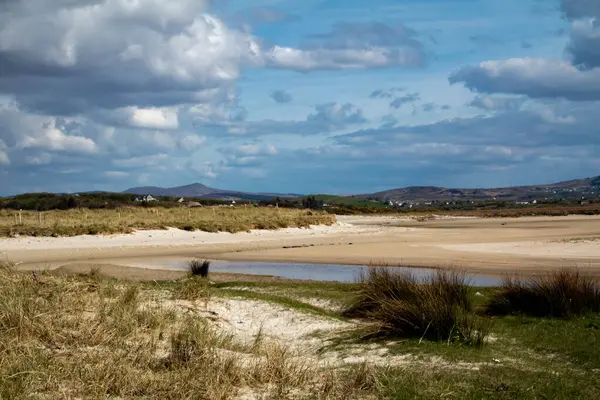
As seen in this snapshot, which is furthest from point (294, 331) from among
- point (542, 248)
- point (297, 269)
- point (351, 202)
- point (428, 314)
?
point (351, 202)

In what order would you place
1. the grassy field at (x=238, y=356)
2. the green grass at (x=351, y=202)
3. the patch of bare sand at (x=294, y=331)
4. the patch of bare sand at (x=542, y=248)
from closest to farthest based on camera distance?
1. the grassy field at (x=238, y=356)
2. the patch of bare sand at (x=294, y=331)
3. the patch of bare sand at (x=542, y=248)
4. the green grass at (x=351, y=202)

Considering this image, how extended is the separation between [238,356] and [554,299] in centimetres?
637

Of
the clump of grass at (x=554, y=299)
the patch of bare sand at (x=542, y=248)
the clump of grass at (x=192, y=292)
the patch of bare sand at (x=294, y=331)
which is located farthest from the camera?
the patch of bare sand at (x=542, y=248)

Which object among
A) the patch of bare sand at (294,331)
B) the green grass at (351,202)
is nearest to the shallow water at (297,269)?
the patch of bare sand at (294,331)

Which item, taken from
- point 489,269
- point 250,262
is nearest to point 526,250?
point 489,269

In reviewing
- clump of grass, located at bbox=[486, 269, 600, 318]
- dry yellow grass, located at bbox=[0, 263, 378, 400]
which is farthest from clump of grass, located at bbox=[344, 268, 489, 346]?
dry yellow grass, located at bbox=[0, 263, 378, 400]

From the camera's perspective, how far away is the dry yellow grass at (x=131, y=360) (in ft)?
23.0

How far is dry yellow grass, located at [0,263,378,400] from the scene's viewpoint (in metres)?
7.00

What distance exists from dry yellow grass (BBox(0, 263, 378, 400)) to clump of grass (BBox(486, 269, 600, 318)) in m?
5.17

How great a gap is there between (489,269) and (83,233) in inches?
934

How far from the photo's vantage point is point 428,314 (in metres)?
10.2

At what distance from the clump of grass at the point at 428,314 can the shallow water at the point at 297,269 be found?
795 centimetres

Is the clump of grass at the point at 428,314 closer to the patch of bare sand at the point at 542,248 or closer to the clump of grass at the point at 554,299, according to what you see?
the clump of grass at the point at 554,299

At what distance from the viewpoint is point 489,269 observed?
22.8 m
